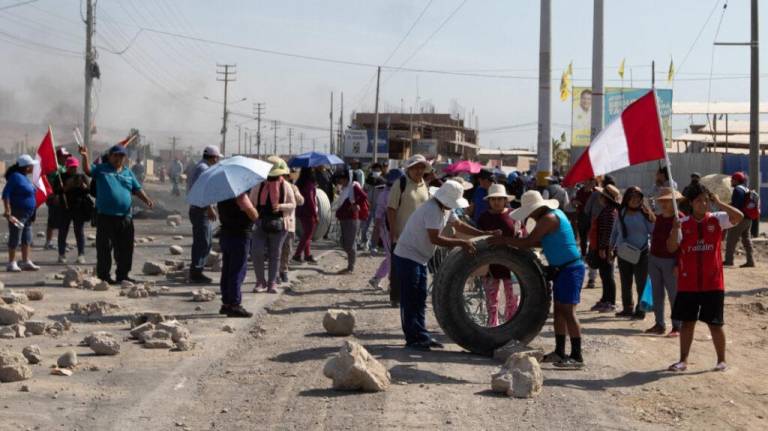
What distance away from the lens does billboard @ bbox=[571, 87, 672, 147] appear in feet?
139

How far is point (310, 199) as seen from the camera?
58.9 ft

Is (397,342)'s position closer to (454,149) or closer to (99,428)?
(99,428)

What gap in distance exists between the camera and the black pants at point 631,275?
43.0 feet

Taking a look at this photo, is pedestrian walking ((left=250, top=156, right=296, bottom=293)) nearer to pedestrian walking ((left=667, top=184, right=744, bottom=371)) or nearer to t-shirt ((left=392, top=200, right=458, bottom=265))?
t-shirt ((left=392, top=200, right=458, bottom=265))

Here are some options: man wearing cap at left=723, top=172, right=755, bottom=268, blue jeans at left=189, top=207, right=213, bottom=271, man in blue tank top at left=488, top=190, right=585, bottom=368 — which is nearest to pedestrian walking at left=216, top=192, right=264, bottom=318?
blue jeans at left=189, top=207, right=213, bottom=271

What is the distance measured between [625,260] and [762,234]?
18.9 m

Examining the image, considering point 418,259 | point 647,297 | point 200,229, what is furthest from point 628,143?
point 200,229

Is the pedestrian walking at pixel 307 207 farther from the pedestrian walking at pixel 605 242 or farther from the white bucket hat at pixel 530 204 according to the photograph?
the white bucket hat at pixel 530 204

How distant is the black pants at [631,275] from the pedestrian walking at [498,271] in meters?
2.24

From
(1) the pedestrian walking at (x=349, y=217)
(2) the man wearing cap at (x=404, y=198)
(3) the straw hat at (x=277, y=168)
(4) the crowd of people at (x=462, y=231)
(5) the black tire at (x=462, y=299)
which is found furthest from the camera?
(1) the pedestrian walking at (x=349, y=217)

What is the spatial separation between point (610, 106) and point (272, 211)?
30.9 meters

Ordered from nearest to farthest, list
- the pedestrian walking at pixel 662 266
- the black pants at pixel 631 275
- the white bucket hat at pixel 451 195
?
1. the white bucket hat at pixel 451 195
2. the pedestrian walking at pixel 662 266
3. the black pants at pixel 631 275

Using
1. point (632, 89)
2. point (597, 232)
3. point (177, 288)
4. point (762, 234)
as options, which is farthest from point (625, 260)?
point (632, 89)

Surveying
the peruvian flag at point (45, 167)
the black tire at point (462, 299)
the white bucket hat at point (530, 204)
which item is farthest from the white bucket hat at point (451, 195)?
the peruvian flag at point (45, 167)
